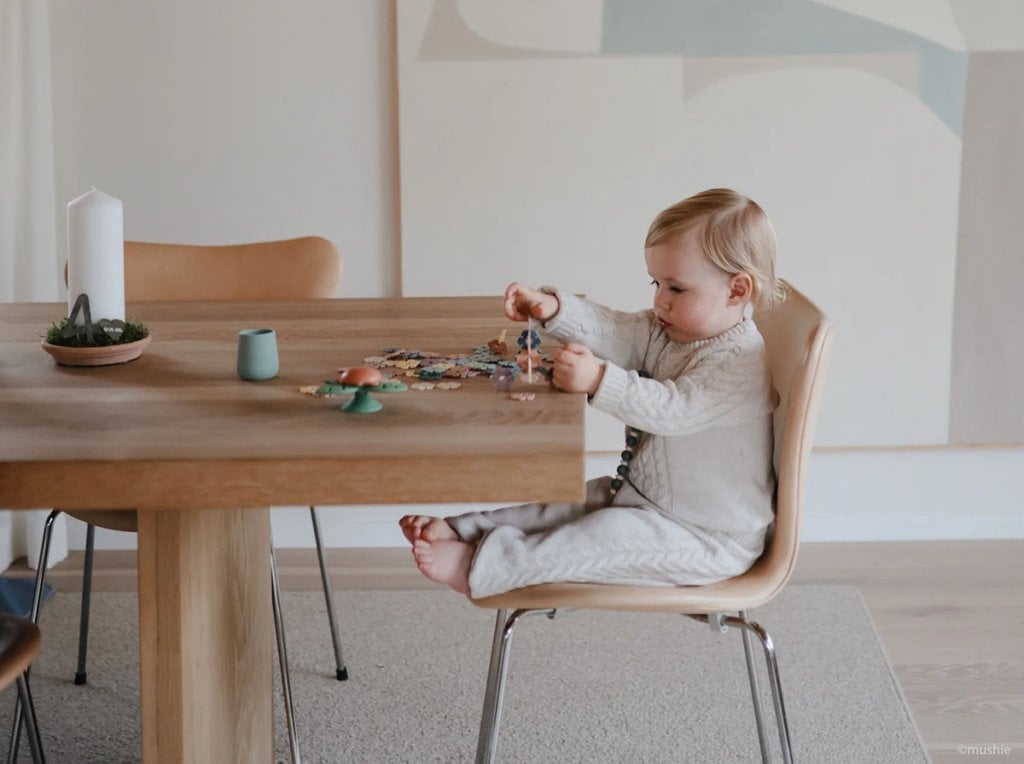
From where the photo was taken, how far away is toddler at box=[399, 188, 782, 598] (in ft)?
5.42

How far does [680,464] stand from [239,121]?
1757 mm

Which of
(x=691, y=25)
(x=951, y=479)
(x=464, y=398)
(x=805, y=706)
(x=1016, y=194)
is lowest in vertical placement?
(x=805, y=706)

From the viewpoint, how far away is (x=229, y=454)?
1.25 meters

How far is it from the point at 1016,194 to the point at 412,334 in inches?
70.5

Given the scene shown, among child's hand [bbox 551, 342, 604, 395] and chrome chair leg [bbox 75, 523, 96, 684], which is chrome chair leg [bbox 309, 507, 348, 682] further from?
child's hand [bbox 551, 342, 604, 395]

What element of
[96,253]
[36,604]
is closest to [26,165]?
[36,604]

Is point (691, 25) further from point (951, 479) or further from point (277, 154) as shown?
point (951, 479)

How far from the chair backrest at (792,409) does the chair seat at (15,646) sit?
91 cm

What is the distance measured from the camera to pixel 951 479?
324cm

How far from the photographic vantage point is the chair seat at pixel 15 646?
1.47 meters

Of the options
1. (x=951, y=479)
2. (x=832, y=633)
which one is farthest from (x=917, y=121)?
(x=832, y=633)

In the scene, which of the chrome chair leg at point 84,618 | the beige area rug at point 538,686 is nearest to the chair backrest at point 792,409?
the beige area rug at point 538,686

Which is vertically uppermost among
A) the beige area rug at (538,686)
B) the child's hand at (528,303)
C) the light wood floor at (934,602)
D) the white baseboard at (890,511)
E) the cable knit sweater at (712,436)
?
the child's hand at (528,303)

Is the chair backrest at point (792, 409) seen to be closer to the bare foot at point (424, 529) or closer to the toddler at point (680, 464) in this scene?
the toddler at point (680, 464)
